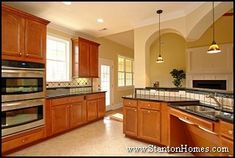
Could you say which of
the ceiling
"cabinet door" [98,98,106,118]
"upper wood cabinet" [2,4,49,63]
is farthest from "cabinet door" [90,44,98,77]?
"upper wood cabinet" [2,4,49,63]

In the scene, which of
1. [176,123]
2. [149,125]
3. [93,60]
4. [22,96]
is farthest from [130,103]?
[93,60]

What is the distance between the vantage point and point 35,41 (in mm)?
2566

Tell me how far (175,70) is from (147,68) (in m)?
1.95

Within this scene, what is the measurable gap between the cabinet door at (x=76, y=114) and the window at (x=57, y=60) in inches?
31.0

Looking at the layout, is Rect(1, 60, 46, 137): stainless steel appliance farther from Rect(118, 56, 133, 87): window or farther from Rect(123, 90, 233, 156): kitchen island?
Rect(118, 56, 133, 87): window

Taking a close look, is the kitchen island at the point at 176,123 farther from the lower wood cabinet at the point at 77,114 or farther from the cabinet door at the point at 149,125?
the lower wood cabinet at the point at 77,114

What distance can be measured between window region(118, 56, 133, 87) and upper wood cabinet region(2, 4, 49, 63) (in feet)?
12.9

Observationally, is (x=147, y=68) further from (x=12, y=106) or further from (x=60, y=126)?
(x=12, y=106)

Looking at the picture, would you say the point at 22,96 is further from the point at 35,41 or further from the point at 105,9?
the point at 105,9

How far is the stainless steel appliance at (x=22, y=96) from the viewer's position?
6.86 feet

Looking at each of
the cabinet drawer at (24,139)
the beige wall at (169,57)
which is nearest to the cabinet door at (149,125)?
the cabinet drawer at (24,139)

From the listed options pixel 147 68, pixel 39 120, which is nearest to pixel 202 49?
pixel 147 68

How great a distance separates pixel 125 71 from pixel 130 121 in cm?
406

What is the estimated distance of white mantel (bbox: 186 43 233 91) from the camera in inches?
162
